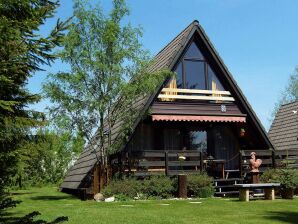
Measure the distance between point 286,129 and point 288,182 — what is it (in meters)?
12.3

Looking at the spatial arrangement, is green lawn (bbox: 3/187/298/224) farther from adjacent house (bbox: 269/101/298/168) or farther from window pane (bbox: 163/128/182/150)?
adjacent house (bbox: 269/101/298/168)

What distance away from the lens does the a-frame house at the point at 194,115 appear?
1925 cm

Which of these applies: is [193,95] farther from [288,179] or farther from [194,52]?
[288,179]

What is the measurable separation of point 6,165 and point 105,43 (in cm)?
1163

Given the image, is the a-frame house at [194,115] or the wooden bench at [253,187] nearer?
the wooden bench at [253,187]

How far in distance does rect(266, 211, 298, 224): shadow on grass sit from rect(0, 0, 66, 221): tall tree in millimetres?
6381

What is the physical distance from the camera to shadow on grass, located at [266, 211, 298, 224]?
9.73m

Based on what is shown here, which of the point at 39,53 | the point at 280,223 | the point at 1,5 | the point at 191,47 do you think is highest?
the point at 191,47

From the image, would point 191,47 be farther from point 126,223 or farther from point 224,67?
point 126,223

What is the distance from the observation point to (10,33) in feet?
15.2

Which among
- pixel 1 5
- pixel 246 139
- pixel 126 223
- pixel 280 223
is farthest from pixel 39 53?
pixel 246 139

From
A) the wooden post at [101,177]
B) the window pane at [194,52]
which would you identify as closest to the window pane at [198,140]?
the window pane at [194,52]

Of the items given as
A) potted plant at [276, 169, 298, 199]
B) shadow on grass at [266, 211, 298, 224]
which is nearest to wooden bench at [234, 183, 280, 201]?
potted plant at [276, 169, 298, 199]

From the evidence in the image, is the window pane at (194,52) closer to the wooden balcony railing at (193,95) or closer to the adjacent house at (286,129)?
the wooden balcony railing at (193,95)
